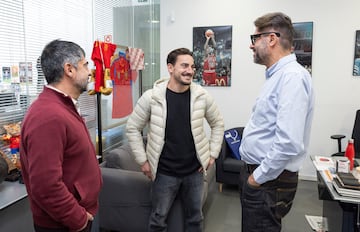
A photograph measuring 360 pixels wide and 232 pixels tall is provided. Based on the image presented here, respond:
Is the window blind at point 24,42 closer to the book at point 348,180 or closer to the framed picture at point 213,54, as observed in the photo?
the framed picture at point 213,54

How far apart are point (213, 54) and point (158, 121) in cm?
258

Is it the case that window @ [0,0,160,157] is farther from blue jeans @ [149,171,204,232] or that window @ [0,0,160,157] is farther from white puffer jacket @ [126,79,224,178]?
blue jeans @ [149,171,204,232]

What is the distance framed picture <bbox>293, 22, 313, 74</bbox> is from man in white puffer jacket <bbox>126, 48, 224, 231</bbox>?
2.45 metres

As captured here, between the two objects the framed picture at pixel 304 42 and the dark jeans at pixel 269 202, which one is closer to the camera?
the dark jeans at pixel 269 202

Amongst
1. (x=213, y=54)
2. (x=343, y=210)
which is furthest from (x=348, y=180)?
(x=213, y=54)

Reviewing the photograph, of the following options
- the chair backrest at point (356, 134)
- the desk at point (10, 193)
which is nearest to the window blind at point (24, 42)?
the desk at point (10, 193)

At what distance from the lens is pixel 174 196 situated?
2.07 meters

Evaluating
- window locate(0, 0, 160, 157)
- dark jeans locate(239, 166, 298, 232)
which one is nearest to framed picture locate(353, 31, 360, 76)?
window locate(0, 0, 160, 157)

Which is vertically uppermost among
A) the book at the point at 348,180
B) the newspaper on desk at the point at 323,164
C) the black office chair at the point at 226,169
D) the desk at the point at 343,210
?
the book at the point at 348,180

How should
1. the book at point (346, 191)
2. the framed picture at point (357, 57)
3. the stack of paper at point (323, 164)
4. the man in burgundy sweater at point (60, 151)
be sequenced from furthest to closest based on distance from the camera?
the framed picture at point (357, 57)
the stack of paper at point (323, 164)
the book at point (346, 191)
the man in burgundy sweater at point (60, 151)

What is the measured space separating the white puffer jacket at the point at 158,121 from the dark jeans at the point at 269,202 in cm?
60

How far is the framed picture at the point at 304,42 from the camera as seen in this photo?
3.85 m

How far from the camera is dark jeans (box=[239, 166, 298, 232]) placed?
56.4 inches

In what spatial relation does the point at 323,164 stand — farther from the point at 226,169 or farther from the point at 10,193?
the point at 10,193
